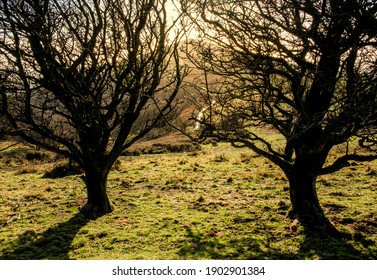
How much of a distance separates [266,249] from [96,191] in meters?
5.46

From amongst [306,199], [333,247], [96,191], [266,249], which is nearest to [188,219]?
[266,249]

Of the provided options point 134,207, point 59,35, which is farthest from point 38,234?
point 59,35

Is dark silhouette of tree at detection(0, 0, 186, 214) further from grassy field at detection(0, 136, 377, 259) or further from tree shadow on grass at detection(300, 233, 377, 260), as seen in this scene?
tree shadow on grass at detection(300, 233, 377, 260)

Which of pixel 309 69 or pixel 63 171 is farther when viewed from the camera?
pixel 63 171

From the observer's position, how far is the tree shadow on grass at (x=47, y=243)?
6.82 m

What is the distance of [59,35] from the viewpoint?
8.78 meters

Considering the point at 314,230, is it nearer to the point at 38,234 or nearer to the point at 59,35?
the point at 38,234

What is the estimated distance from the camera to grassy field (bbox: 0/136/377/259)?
268 inches

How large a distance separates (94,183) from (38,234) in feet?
7.01

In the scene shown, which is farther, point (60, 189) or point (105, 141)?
point (60, 189)

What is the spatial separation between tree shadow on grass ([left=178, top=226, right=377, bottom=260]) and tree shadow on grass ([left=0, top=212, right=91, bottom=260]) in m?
2.75

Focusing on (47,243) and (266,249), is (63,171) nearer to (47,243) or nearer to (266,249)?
(47,243)

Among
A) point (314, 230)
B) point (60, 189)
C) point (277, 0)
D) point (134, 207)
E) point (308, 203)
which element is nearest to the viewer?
point (277, 0)

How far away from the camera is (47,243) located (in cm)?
757
